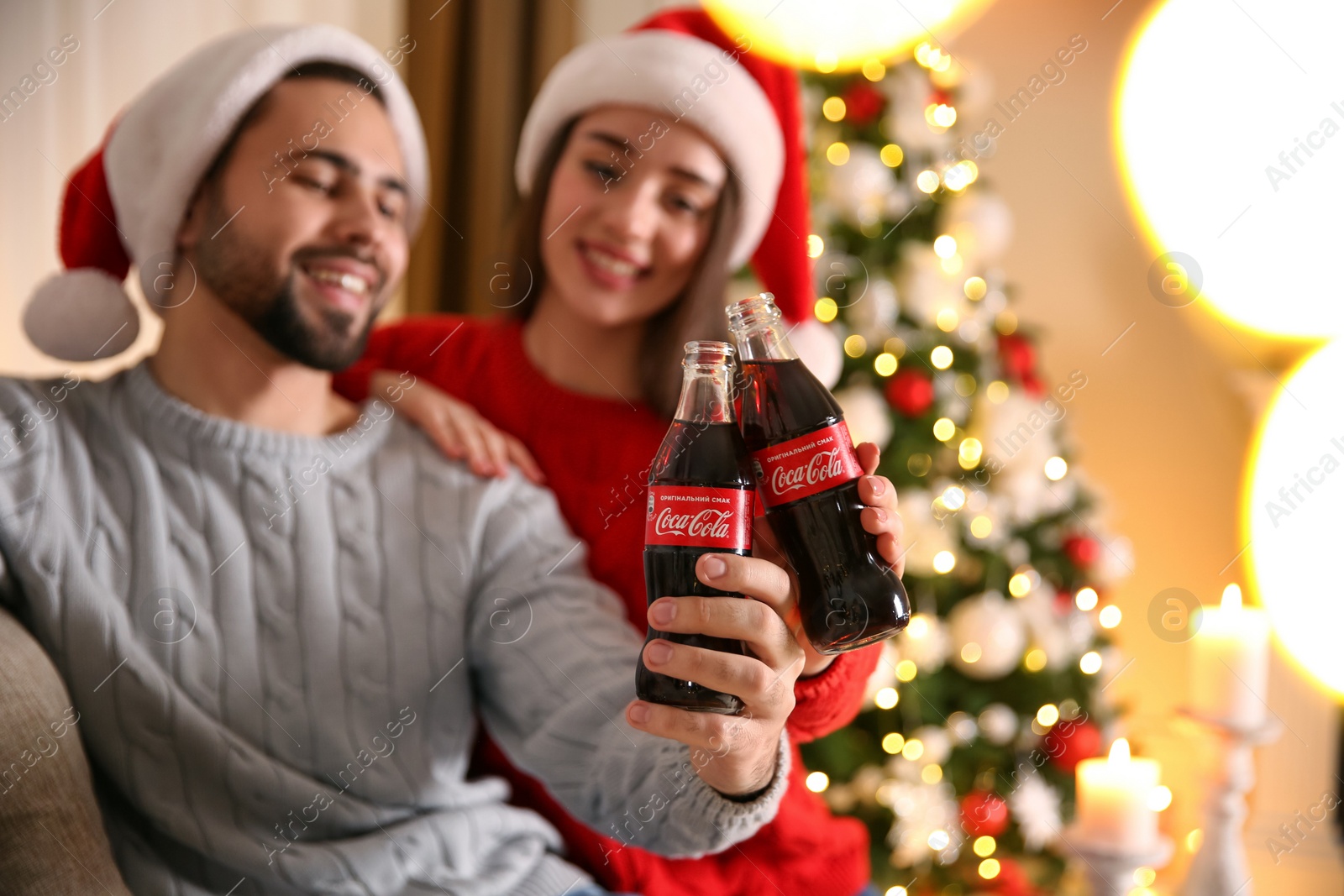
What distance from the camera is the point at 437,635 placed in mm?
1175

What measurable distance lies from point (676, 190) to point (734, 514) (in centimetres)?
71

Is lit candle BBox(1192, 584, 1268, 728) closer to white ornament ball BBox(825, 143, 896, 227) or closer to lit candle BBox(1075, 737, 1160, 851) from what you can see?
lit candle BBox(1075, 737, 1160, 851)

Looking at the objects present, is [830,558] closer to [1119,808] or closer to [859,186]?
[1119,808]

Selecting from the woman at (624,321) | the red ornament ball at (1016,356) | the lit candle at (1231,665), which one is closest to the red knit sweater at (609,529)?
the woman at (624,321)

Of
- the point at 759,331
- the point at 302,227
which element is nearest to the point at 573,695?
the point at 759,331

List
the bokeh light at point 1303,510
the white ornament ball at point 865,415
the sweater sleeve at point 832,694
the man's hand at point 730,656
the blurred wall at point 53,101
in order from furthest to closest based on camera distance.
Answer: the bokeh light at point 1303,510, the white ornament ball at point 865,415, the blurred wall at point 53,101, the sweater sleeve at point 832,694, the man's hand at point 730,656

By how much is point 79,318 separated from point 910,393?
5.15ft

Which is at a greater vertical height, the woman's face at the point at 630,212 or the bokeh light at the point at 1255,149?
the bokeh light at the point at 1255,149

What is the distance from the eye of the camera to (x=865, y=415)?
6.85ft

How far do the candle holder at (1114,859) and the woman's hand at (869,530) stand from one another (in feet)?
1.70

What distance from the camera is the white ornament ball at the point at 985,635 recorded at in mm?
2164

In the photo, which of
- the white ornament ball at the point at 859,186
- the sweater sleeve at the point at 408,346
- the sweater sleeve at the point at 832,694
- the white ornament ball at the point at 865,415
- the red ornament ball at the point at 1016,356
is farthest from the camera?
the red ornament ball at the point at 1016,356

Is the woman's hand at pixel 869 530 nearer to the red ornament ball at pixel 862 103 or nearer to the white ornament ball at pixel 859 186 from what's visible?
the white ornament ball at pixel 859 186

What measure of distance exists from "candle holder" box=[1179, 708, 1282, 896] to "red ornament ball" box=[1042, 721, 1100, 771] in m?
1.10
